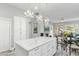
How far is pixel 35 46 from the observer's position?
1.85 metres

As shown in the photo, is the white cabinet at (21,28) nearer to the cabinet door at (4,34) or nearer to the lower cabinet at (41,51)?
the cabinet door at (4,34)

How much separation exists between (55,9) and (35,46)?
36.2 inches

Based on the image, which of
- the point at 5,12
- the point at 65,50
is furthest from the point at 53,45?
the point at 5,12

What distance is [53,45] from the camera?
87.4 inches

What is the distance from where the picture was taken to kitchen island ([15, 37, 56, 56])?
5.69ft

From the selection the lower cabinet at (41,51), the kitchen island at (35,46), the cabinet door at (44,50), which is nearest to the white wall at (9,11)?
the kitchen island at (35,46)

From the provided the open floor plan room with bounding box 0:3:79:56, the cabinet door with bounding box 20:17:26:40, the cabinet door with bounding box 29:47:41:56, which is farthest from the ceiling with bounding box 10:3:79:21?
the cabinet door with bounding box 29:47:41:56

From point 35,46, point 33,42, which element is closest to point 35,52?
point 35,46

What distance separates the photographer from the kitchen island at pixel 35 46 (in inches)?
68.3

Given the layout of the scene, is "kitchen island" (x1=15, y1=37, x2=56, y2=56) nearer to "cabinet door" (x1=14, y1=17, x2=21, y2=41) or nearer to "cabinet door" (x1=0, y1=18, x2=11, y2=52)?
"cabinet door" (x1=14, y1=17, x2=21, y2=41)

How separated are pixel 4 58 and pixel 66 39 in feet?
4.64

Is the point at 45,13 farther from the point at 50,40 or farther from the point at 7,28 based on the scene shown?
the point at 7,28

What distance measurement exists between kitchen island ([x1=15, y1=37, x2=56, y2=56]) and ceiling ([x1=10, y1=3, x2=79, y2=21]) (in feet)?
1.85

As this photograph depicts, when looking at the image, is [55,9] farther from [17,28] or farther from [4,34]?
[4,34]
